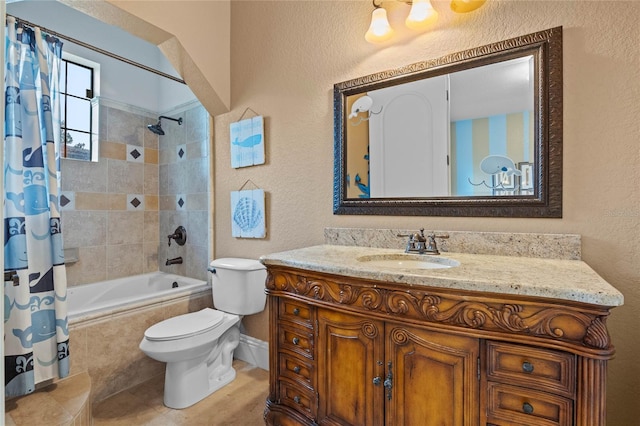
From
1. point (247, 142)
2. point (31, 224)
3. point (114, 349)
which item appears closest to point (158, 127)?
point (247, 142)

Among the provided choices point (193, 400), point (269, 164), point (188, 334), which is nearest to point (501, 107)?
point (269, 164)

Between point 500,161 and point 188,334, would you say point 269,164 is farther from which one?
point 500,161

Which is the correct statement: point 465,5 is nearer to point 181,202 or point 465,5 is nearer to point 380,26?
point 380,26

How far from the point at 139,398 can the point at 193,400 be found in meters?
0.36

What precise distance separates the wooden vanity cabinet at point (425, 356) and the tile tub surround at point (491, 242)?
22.7 inches

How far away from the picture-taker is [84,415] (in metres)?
1.56

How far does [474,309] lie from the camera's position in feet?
3.27

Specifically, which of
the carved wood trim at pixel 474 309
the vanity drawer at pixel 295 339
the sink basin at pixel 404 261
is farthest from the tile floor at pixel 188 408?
the sink basin at pixel 404 261

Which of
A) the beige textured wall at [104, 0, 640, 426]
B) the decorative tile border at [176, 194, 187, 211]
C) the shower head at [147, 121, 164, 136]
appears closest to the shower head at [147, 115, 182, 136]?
the shower head at [147, 121, 164, 136]

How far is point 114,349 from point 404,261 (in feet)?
6.21

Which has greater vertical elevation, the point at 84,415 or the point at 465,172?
the point at 465,172

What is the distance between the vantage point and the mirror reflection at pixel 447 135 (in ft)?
4.76

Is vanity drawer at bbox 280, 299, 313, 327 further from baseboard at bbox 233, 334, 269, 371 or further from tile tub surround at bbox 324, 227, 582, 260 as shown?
baseboard at bbox 233, 334, 269, 371

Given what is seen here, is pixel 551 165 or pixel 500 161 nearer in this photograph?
pixel 551 165
